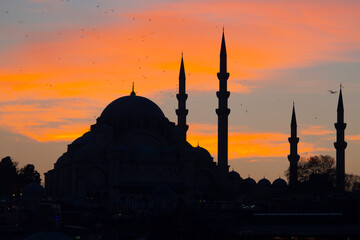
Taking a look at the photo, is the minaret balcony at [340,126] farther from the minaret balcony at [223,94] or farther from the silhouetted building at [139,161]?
the minaret balcony at [223,94]

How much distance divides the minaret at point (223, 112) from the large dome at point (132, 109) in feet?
34.5

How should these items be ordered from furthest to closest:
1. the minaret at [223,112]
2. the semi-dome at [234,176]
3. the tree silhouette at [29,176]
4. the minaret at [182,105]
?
the tree silhouette at [29,176] < the semi-dome at [234,176] < the minaret at [182,105] < the minaret at [223,112]

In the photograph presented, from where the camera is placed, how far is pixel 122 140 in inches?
3991

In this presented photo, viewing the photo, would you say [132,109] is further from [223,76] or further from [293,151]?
[293,151]

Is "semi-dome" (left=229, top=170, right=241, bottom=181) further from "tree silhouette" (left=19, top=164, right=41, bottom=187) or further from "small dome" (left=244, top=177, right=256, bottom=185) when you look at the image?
"tree silhouette" (left=19, top=164, right=41, bottom=187)

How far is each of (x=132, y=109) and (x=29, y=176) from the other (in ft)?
66.9

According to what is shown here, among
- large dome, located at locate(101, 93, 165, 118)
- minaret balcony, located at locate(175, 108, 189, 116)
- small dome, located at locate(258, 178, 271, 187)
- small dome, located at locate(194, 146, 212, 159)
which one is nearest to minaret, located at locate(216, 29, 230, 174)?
small dome, located at locate(194, 146, 212, 159)

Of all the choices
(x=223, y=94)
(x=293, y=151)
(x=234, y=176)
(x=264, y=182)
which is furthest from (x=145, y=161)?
(x=264, y=182)

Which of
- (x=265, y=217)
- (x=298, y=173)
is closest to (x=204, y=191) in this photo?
(x=265, y=217)

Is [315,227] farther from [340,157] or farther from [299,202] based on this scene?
[340,157]

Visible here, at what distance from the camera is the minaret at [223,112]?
306 feet

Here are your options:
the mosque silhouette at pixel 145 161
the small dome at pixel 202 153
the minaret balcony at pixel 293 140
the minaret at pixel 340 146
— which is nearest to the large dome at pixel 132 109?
the mosque silhouette at pixel 145 161

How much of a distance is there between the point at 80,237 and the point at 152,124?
34.7 metres

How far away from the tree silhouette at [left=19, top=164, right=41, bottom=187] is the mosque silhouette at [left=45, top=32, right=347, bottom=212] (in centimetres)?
1046
